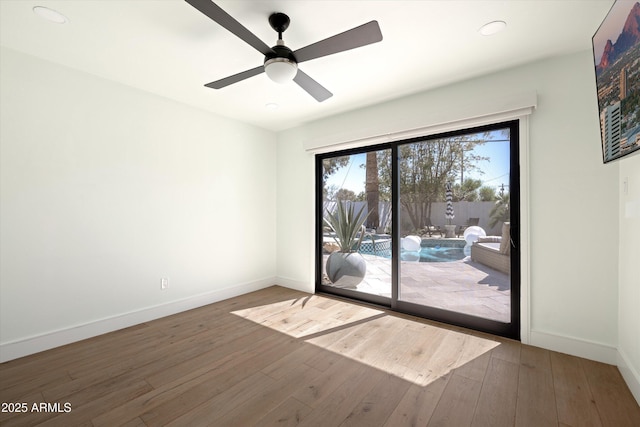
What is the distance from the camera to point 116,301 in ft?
9.00

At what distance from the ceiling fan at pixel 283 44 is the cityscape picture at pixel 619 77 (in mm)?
1211

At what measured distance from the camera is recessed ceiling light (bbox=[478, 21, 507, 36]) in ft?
6.16

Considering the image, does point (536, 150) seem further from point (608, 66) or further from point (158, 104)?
point (158, 104)

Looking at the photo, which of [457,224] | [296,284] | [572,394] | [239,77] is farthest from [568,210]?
[296,284]

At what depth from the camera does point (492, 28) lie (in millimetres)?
1927

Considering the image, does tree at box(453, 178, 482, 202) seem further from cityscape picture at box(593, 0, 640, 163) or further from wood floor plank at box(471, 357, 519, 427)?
wood floor plank at box(471, 357, 519, 427)

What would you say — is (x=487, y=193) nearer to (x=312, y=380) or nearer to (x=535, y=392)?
(x=535, y=392)

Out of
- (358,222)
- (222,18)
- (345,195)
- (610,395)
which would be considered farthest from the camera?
(345,195)

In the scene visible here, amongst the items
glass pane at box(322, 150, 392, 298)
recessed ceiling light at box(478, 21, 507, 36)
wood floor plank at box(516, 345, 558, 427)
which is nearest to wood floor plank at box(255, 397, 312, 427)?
wood floor plank at box(516, 345, 558, 427)

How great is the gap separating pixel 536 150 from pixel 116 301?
4227 millimetres

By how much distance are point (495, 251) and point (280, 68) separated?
2522 millimetres

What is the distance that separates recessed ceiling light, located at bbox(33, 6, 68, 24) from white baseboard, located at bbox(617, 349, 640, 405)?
4.38 m

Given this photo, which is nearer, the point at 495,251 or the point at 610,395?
the point at 610,395

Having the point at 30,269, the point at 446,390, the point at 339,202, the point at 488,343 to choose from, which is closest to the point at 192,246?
the point at 30,269
